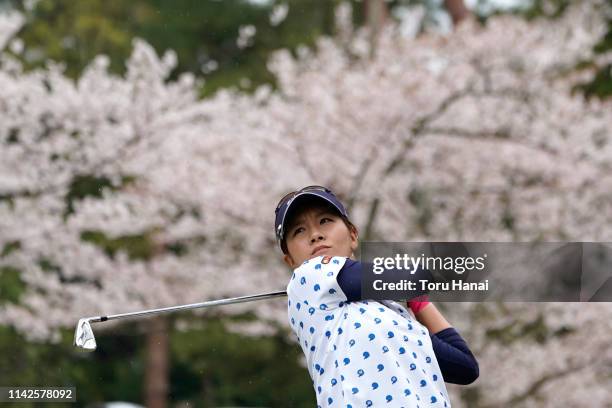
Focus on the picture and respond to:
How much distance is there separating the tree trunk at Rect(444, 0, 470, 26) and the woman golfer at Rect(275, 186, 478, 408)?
34.8 feet

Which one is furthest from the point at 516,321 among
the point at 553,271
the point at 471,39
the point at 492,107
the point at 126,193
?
the point at 553,271

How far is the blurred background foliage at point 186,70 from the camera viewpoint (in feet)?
43.3

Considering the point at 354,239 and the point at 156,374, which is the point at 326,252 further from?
the point at 156,374

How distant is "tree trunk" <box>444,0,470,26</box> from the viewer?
1264 centimetres

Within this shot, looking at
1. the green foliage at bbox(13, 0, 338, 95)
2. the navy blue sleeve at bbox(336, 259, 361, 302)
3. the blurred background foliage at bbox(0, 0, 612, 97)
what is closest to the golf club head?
the navy blue sleeve at bbox(336, 259, 361, 302)

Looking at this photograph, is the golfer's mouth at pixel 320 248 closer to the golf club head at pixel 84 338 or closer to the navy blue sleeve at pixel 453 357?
the navy blue sleeve at pixel 453 357

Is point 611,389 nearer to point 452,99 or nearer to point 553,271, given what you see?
point 452,99

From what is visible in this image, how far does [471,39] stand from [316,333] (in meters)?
8.08

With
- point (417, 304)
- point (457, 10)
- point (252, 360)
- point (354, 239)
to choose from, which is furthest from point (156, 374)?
point (417, 304)

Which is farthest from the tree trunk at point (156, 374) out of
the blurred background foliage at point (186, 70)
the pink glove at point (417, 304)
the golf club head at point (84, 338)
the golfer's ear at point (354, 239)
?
the pink glove at point (417, 304)

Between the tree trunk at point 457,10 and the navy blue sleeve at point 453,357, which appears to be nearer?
the navy blue sleeve at point 453,357

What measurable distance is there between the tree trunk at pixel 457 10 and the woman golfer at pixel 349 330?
418 inches

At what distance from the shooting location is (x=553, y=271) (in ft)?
7.66

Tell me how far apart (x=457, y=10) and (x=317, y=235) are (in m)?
10.8
